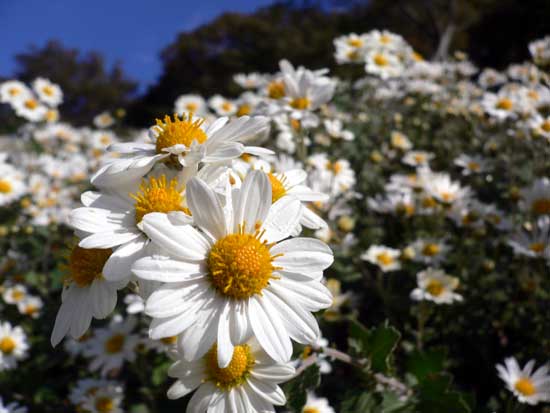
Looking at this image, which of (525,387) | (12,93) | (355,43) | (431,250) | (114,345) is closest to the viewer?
(525,387)

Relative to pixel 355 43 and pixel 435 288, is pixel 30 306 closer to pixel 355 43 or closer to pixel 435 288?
pixel 435 288

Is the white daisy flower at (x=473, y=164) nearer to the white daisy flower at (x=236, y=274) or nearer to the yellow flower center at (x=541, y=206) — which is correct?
the yellow flower center at (x=541, y=206)

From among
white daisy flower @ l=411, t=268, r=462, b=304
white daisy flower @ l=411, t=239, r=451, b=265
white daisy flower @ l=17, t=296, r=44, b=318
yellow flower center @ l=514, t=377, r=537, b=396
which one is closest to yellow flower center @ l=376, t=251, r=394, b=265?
white daisy flower @ l=411, t=239, r=451, b=265

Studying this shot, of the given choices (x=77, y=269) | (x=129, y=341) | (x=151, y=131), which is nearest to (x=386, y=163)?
(x=129, y=341)

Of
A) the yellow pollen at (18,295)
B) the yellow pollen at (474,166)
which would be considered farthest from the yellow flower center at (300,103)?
the yellow pollen at (18,295)

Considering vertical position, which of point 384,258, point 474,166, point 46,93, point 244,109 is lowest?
point 384,258

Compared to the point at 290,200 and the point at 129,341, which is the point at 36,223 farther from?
the point at 290,200

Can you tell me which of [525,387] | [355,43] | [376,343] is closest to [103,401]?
[376,343]
